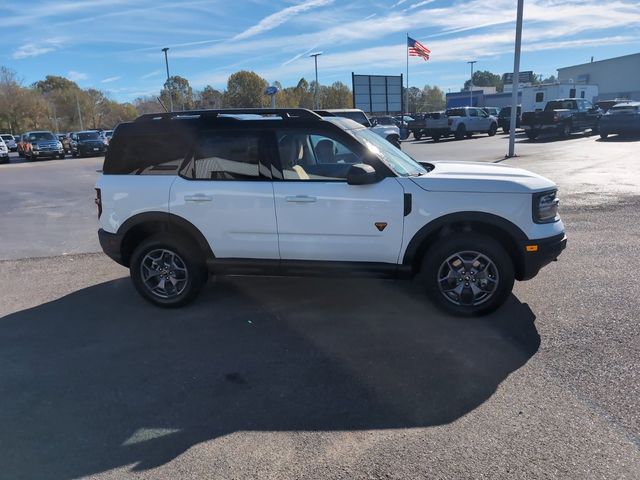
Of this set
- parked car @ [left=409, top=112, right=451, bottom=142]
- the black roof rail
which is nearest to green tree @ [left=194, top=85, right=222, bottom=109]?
parked car @ [left=409, top=112, right=451, bottom=142]

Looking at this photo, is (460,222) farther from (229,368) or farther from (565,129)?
(565,129)

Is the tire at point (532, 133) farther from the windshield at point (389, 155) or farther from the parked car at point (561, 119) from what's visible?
the windshield at point (389, 155)

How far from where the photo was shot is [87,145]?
107 ft

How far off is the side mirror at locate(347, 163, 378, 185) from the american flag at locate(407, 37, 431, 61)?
27346mm

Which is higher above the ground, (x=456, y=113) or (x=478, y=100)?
(x=478, y=100)

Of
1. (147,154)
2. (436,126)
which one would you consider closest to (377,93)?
(436,126)

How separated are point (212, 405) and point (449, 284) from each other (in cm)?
237

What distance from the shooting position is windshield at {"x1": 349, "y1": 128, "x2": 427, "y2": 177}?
4.63 meters

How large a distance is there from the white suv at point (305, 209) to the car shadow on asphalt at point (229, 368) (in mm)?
415

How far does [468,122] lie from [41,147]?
27.1m

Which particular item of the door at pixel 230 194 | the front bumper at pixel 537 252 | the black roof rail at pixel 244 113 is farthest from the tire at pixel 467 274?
the black roof rail at pixel 244 113

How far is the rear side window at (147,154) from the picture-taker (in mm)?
4871

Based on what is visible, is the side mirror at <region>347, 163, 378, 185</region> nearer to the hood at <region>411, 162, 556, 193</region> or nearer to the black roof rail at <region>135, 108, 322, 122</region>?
the hood at <region>411, 162, 556, 193</region>

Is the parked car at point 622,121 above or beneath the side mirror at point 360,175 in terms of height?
beneath
